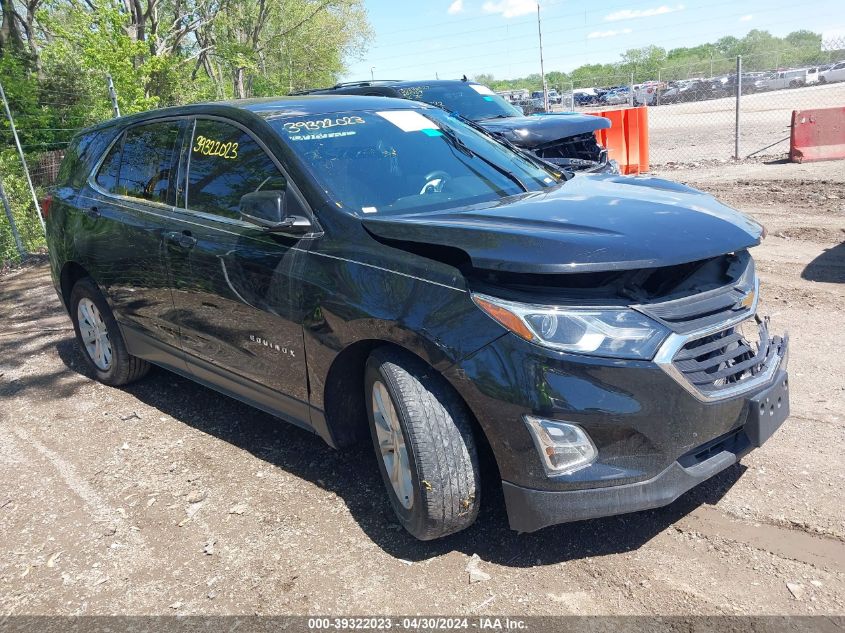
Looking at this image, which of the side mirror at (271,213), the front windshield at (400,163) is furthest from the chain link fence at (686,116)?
the side mirror at (271,213)

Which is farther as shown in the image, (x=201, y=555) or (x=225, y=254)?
(x=225, y=254)

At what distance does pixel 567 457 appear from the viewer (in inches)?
102

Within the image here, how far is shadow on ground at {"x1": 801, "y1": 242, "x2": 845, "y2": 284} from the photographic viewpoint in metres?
6.34

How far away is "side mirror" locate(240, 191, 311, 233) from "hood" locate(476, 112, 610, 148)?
17.4ft

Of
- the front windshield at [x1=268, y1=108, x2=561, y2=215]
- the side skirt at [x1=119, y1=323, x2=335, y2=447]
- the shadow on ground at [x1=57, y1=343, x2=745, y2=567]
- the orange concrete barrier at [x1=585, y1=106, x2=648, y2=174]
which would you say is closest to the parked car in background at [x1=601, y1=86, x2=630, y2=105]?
the orange concrete barrier at [x1=585, y1=106, x2=648, y2=174]

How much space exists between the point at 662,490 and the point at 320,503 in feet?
5.42

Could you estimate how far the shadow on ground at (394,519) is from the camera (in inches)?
120

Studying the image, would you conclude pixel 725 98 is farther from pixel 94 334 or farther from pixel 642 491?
pixel 642 491

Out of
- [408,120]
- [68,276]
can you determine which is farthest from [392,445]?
[68,276]

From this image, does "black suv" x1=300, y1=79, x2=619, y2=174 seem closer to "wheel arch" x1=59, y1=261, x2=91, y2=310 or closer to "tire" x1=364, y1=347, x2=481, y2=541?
"wheel arch" x1=59, y1=261, x2=91, y2=310

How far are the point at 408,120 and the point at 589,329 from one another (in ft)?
6.52

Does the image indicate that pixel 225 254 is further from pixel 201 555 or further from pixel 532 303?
pixel 532 303

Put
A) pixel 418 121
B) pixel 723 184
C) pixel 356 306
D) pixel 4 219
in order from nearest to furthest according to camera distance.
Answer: pixel 356 306, pixel 418 121, pixel 4 219, pixel 723 184

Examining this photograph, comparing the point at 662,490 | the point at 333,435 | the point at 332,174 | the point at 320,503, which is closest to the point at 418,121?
the point at 332,174
